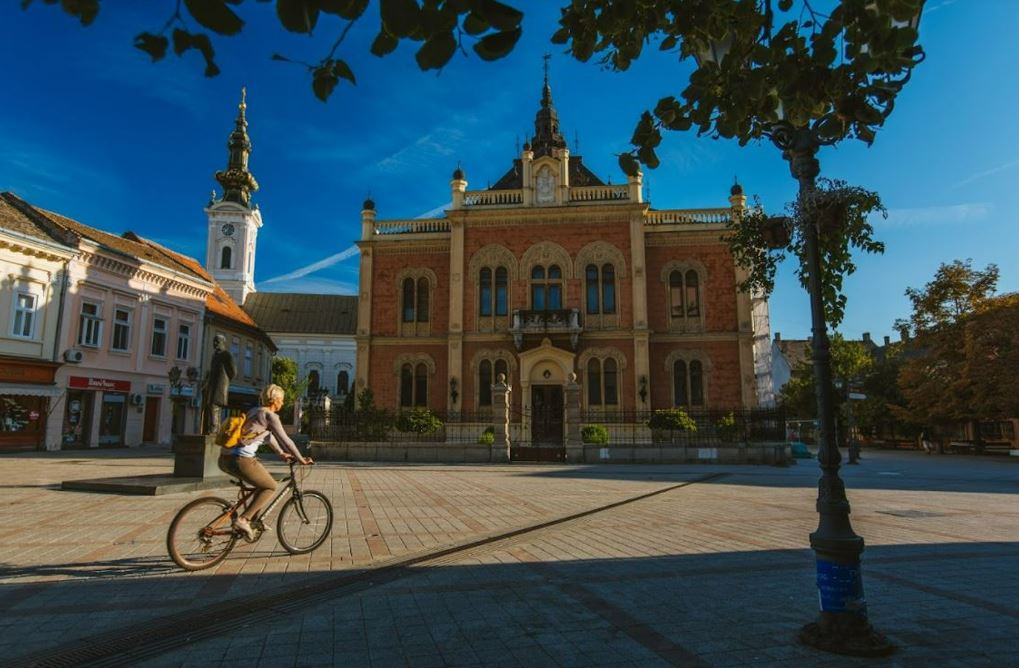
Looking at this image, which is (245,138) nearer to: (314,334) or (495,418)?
(314,334)

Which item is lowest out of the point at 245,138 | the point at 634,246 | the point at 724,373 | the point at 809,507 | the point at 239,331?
the point at 809,507

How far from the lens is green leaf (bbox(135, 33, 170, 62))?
2443mm

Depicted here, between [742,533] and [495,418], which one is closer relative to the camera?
[742,533]

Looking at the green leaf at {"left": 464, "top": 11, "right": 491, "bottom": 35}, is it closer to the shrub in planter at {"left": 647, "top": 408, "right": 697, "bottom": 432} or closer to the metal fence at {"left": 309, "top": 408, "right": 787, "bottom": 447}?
the metal fence at {"left": 309, "top": 408, "right": 787, "bottom": 447}

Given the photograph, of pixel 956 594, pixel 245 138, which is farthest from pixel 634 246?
pixel 245 138

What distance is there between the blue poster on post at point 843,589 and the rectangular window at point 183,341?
1328 inches

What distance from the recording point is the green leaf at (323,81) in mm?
2717

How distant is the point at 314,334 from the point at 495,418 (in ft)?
164

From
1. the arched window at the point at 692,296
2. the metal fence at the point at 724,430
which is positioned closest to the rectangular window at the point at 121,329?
the metal fence at the point at 724,430

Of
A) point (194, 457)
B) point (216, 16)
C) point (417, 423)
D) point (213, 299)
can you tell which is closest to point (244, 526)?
point (216, 16)

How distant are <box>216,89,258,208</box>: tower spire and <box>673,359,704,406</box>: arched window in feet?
188

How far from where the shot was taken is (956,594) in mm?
5184

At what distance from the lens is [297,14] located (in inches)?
85.7

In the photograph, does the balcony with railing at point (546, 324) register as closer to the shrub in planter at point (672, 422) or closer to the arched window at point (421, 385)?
the arched window at point (421, 385)
